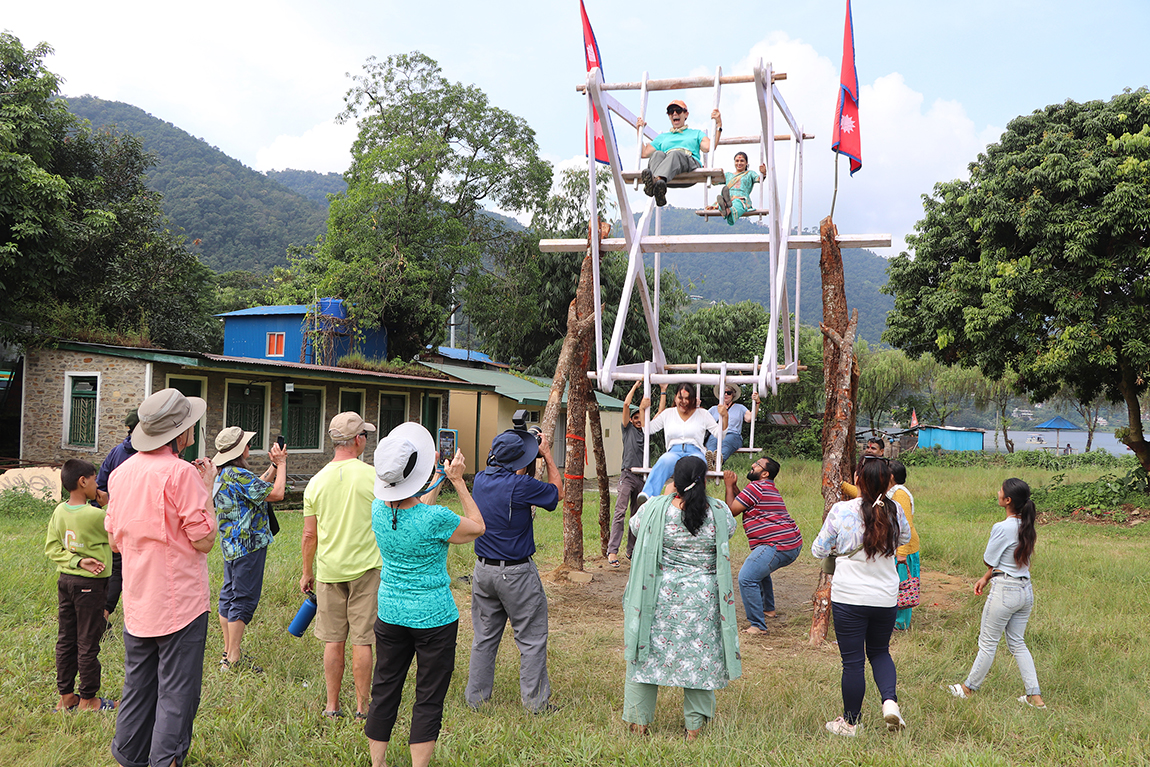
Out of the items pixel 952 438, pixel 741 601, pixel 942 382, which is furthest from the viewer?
pixel 952 438

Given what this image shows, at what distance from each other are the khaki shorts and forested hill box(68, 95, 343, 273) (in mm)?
46739

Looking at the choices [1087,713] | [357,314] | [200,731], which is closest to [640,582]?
[200,731]

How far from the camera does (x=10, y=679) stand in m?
4.97

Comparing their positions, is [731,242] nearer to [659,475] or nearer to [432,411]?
[659,475]

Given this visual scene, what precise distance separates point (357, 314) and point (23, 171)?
32.6ft

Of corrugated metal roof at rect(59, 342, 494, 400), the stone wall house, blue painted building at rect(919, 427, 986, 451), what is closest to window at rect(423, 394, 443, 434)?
the stone wall house

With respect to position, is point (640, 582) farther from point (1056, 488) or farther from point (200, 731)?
point (1056, 488)

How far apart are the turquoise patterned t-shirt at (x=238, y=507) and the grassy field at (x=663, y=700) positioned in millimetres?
854

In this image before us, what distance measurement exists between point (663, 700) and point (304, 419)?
1473 centimetres

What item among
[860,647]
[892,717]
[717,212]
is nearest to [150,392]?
[717,212]

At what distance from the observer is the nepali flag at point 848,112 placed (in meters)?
6.38

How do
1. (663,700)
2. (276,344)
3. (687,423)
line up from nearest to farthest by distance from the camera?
(663,700), (687,423), (276,344)

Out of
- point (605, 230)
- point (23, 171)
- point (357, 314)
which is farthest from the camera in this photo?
point (357, 314)

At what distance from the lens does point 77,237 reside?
1942 centimetres
